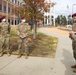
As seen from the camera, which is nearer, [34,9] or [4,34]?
[4,34]

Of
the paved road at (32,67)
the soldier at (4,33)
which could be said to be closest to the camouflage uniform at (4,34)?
the soldier at (4,33)

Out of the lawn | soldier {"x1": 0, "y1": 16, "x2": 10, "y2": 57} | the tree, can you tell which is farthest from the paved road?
the tree

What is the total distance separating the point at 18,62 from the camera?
8227mm

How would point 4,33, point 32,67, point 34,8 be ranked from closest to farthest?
point 32,67, point 4,33, point 34,8

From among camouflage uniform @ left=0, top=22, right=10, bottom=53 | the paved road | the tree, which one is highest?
the tree

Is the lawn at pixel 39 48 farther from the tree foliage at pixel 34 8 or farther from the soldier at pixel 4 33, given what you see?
the tree foliage at pixel 34 8

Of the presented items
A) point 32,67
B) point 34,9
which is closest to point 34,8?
point 34,9

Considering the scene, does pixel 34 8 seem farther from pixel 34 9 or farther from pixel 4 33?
pixel 4 33

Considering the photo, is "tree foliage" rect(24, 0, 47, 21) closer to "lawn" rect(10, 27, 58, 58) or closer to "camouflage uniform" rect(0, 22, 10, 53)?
"lawn" rect(10, 27, 58, 58)

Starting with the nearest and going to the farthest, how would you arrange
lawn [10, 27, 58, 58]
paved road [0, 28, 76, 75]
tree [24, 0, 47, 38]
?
paved road [0, 28, 76, 75]
lawn [10, 27, 58, 58]
tree [24, 0, 47, 38]

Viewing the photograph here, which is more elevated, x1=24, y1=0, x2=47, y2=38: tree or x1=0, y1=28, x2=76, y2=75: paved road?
x1=24, y1=0, x2=47, y2=38: tree

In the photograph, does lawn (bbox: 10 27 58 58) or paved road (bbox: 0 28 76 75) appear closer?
paved road (bbox: 0 28 76 75)

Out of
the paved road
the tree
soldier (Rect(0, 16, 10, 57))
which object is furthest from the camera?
the tree

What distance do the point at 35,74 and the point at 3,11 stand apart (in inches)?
2121
